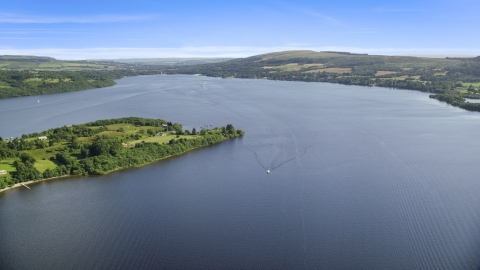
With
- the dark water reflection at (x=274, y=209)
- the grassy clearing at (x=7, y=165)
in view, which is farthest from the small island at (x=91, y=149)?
the dark water reflection at (x=274, y=209)

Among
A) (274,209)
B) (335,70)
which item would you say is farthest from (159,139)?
(335,70)

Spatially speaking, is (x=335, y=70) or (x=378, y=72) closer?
(x=378, y=72)

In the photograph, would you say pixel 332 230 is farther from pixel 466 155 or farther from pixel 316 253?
pixel 466 155

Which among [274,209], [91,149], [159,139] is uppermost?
[91,149]

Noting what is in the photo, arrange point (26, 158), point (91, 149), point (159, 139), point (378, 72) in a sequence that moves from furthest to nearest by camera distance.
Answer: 1. point (378, 72)
2. point (159, 139)
3. point (91, 149)
4. point (26, 158)

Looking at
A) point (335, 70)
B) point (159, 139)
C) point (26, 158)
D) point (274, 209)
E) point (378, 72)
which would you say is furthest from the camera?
point (335, 70)

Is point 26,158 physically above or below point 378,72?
above

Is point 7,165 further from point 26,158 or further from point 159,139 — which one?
point 159,139
